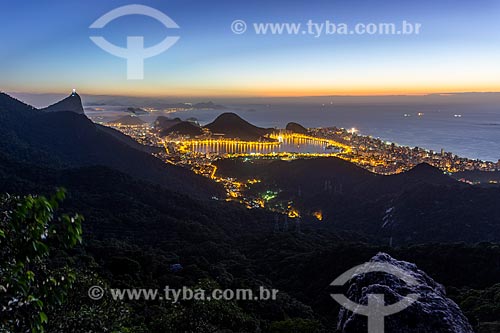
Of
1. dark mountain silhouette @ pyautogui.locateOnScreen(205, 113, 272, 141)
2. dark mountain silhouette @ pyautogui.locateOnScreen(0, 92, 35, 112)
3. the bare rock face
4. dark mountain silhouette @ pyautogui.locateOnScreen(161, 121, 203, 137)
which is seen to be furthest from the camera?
dark mountain silhouette @ pyautogui.locateOnScreen(161, 121, 203, 137)

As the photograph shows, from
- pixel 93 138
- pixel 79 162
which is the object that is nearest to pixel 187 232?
pixel 79 162

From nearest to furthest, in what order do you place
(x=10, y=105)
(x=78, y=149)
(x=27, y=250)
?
(x=27, y=250), (x=78, y=149), (x=10, y=105)

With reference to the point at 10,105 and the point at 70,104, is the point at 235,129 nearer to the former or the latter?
the point at 70,104

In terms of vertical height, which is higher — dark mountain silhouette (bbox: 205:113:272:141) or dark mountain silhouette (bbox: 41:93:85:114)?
dark mountain silhouette (bbox: 41:93:85:114)

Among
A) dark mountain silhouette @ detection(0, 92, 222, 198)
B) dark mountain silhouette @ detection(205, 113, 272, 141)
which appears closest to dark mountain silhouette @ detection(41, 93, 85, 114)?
dark mountain silhouette @ detection(0, 92, 222, 198)

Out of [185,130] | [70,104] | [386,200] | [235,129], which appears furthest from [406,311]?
[235,129]

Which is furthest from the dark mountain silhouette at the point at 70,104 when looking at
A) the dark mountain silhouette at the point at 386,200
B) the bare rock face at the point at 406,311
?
the bare rock face at the point at 406,311

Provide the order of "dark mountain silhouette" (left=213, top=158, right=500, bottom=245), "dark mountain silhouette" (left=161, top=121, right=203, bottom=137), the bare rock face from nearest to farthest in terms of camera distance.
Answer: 1. the bare rock face
2. "dark mountain silhouette" (left=213, top=158, right=500, bottom=245)
3. "dark mountain silhouette" (left=161, top=121, right=203, bottom=137)

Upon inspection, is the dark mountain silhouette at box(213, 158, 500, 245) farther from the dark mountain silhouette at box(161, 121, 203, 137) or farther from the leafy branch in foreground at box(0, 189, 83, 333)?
the dark mountain silhouette at box(161, 121, 203, 137)
